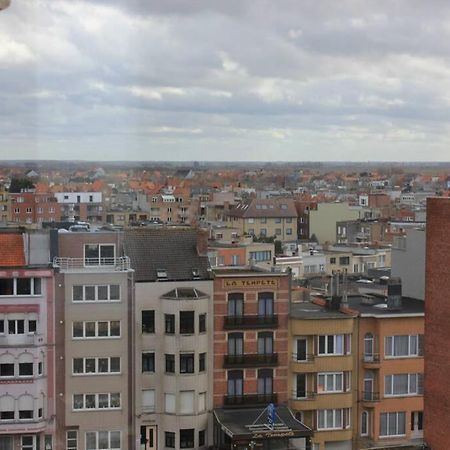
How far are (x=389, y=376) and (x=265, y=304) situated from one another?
0.78 meters

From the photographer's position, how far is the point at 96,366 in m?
4.77

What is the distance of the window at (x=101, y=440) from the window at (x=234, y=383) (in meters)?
0.63

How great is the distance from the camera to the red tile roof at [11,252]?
4.68 metres

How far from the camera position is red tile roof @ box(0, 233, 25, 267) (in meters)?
4.68

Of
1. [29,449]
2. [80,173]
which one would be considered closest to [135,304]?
[29,449]

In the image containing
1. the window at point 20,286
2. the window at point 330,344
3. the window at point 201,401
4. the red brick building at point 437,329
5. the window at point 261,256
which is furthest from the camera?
the window at point 261,256

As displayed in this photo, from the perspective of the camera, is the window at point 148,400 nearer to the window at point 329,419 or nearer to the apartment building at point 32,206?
the window at point 329,419

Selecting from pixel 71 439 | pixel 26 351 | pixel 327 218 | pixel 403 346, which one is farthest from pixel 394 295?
pixel 327 218

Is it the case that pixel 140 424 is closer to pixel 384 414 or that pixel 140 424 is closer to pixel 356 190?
pixel 384 414

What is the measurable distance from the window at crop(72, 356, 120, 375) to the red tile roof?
563 millimetres

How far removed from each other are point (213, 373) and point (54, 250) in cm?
104

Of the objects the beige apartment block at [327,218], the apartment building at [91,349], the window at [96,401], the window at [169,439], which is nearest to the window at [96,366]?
the apartment building at [91,349]

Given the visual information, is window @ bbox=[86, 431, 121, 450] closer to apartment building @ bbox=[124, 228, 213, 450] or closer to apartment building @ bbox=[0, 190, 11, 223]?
apartment building @ bbox=[124, 228, 213, 450]

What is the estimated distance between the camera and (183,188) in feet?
43.4
